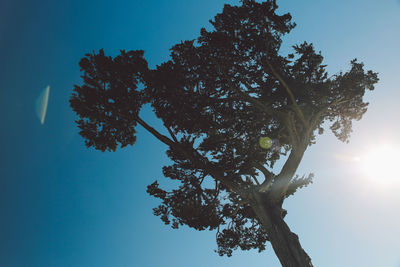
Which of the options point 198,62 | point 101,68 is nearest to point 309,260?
point 198,62

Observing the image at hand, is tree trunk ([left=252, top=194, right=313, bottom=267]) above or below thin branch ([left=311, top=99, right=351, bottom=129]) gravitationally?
below

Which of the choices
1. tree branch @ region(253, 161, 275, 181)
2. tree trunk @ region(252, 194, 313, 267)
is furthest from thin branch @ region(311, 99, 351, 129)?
tree trunk @ region(252, 194, 313, 267)

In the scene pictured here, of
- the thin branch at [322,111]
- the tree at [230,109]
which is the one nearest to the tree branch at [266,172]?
the tree at [230,109]

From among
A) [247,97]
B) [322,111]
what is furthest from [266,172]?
[322,111]

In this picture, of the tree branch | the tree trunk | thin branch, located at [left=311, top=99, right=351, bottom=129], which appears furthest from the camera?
thin branch, located at [left=311, top=99, right=351, bottom=129]

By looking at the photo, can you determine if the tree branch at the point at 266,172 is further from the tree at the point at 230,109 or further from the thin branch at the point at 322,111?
the thin branch at the point at 322,111

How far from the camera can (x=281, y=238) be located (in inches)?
307

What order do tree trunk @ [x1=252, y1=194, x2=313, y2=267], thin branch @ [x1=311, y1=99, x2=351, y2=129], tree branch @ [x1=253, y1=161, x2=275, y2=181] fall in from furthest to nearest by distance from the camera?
thin branch @ [x1=311, y1=99, x2=351, y2=129], tree branch @ [x1=253, y1=161, x2=275, y2=181], tree trunk @ [x1=252, y1=194, x2=313, y2=267]

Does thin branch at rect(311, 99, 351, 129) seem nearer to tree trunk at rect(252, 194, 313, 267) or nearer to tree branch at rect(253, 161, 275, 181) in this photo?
tree branch at rect(253, 161, 275, 181)

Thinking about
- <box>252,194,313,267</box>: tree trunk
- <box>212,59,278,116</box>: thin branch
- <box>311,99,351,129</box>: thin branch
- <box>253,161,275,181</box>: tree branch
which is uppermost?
<box>212,59,278,116</box>: thin branch

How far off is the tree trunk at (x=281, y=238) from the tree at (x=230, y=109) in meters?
0.04

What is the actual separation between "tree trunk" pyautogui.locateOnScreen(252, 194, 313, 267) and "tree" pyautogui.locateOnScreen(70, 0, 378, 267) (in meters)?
0.04

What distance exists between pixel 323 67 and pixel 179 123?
7776mm

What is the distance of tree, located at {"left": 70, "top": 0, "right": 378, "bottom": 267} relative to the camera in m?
8.81
